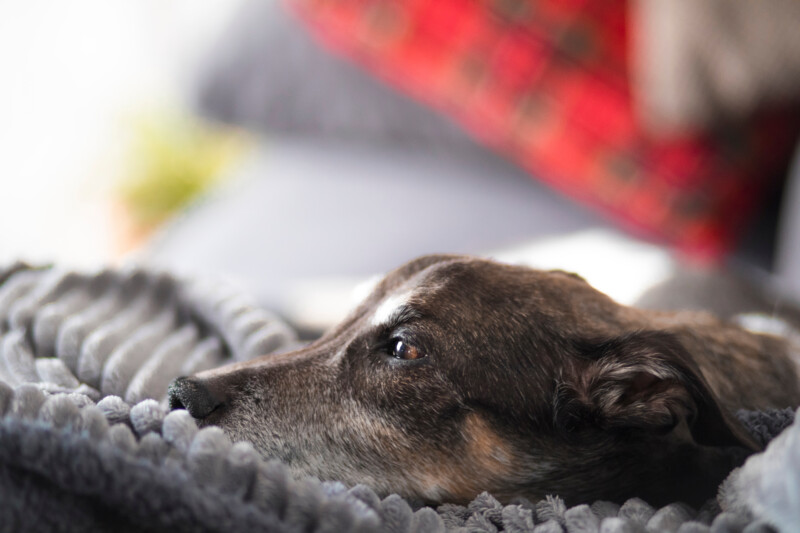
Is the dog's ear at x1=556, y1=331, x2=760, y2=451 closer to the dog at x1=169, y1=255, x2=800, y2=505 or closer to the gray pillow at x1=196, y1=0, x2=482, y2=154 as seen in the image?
the dog at x1=169, y1=255, x2=800, y2=505

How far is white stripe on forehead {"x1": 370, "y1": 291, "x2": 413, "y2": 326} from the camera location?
4.02 ft

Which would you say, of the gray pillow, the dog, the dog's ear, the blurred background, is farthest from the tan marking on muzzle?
the gray pillow

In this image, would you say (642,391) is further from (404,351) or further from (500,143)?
(500,143)

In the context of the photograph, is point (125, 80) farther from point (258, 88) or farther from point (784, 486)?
point (784, 486)

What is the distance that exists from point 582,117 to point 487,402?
1.66m

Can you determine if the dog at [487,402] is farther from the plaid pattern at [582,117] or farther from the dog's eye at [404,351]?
the plaid pattern at [582,117]

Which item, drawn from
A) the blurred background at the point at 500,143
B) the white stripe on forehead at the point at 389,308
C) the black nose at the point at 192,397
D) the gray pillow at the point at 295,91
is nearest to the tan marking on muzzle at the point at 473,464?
the white stripe on forehead at the point at 389,308

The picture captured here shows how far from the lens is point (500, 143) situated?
8.96 feet

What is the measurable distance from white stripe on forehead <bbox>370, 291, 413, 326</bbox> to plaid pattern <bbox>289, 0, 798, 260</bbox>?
1.51 m

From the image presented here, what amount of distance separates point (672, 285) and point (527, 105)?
985 millimetres

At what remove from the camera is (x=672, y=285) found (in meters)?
1.92

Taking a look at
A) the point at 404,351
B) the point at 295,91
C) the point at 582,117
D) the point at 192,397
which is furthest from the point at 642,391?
the point at 295,91

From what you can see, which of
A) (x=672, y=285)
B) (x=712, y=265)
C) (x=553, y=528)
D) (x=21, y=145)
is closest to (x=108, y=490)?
(x=553, y=528)

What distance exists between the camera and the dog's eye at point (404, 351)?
1204mm
